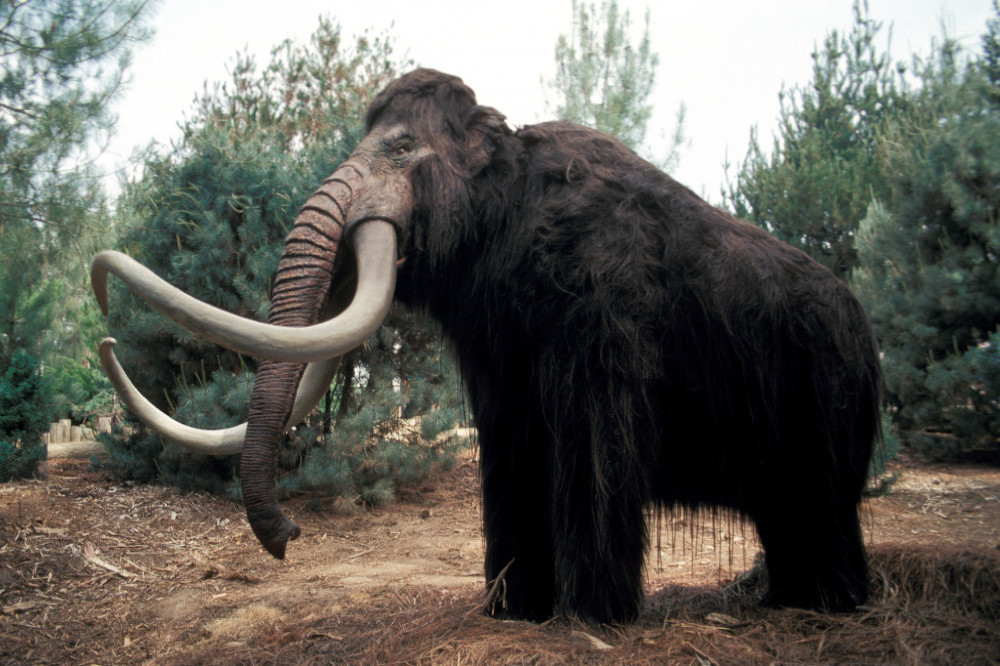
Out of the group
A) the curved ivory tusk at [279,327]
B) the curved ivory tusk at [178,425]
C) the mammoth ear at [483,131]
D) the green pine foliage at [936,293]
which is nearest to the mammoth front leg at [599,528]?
the curved ivory tusk at [279,327]

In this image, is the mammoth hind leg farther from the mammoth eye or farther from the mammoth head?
the mammoth eye

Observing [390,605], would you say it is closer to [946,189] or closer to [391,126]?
[391,126]

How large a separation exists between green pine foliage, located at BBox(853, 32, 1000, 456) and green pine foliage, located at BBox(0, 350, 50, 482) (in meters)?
7.15

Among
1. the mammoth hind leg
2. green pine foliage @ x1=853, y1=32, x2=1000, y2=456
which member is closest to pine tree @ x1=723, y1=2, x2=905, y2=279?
green pine foliage @ x1=853, y1=32, x2=1000, y2=456

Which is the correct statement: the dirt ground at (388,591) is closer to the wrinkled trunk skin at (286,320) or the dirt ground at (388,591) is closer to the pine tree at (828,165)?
the wrinkled trunk skin at (286,320)

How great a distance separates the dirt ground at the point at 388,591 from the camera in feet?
7.77

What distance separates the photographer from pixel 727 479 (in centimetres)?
271

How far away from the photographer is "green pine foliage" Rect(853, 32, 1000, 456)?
19.9ft

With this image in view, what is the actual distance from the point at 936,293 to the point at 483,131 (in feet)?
19.1

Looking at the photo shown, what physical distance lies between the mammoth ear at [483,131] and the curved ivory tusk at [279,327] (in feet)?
1.75

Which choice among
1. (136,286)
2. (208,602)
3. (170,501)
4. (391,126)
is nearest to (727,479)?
(391,126)

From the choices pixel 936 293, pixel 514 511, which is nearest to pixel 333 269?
pixel 514 511

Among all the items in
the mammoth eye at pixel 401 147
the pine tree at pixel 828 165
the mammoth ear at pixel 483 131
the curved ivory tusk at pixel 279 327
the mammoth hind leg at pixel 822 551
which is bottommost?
the mammoth hind leg at pixel 822 551

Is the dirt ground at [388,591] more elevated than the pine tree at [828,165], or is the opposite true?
the pine tree at [828,165]
